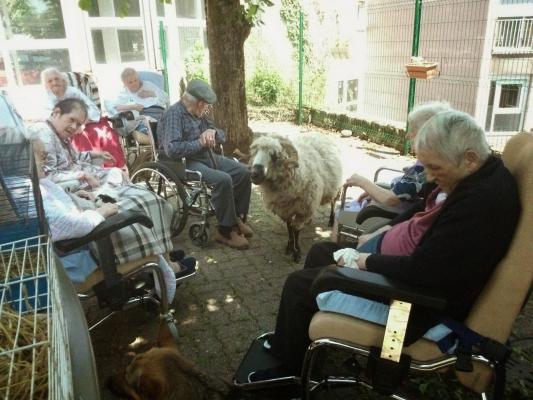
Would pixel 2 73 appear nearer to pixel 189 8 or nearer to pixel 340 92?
pixel 189 8

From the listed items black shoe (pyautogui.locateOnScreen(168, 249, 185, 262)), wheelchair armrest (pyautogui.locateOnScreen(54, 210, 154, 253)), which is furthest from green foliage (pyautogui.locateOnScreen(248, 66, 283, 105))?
wheelchair armrest (pyautogui.locateOnScreen(54, 210, 154, 253))

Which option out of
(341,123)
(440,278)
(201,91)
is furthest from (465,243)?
(341,123)

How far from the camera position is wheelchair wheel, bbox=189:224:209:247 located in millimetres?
4440

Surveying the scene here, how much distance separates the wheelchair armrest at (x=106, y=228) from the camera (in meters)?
2.37

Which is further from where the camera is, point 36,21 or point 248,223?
point 36,21

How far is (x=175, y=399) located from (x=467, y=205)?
53.8 inches

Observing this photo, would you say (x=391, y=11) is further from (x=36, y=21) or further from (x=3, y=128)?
(x=3, y=128)

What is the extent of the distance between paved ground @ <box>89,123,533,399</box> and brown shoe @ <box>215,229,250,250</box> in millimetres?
63

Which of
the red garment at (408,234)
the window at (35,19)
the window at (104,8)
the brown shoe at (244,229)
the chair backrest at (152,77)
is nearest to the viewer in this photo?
the red garment at (408,234)

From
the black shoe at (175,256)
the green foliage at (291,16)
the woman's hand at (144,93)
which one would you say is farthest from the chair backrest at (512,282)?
the green foliage at (291,16)

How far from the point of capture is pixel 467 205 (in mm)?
1681

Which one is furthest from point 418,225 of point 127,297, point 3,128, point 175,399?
point 3,128

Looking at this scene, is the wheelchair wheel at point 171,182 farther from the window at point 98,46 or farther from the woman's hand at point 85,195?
the window at point 98,46

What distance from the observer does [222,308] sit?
11.2 ft
